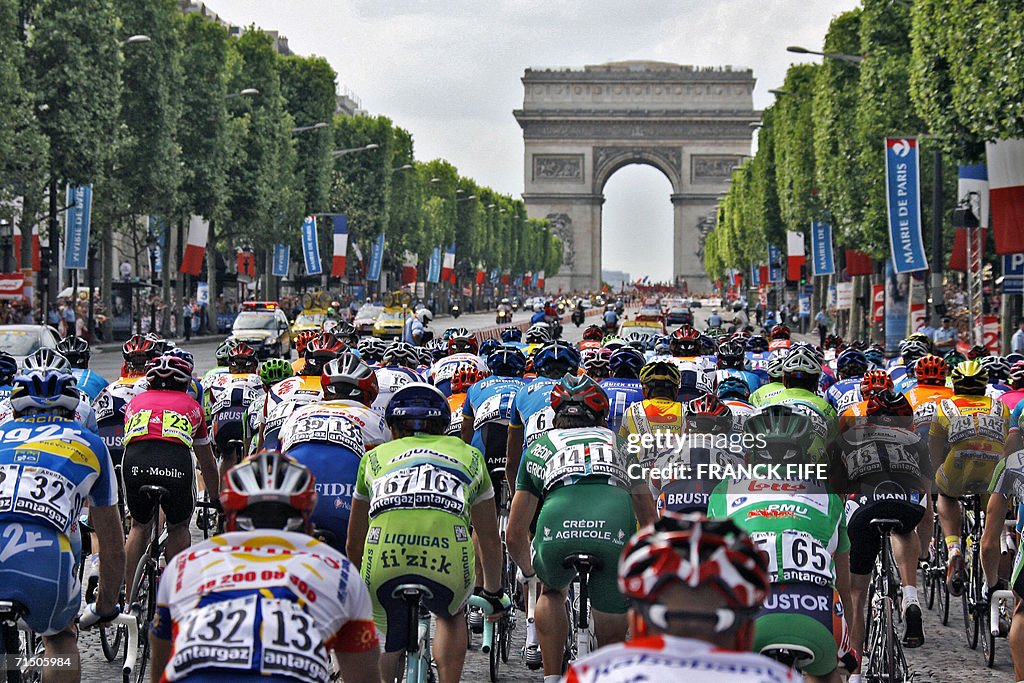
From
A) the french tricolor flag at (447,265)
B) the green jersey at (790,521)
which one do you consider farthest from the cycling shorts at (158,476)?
the french tricolor flag at (447,265)

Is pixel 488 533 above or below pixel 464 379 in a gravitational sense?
below

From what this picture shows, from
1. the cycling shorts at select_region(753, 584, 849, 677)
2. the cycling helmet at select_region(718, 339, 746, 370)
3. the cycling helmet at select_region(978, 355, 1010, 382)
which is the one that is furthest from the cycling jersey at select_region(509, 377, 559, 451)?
the cycling helmet at select_region(718, 339, 746, 370)

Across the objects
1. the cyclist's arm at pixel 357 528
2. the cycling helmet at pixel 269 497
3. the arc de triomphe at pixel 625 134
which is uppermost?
the arc de triomphe at pixel 625 134

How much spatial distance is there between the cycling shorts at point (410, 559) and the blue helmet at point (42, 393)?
5.09 feet

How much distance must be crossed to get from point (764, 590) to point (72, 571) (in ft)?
12.6

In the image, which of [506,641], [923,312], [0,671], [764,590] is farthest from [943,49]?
[764,590]

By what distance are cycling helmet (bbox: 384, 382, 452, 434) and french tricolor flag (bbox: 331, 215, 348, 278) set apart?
57.9 meters

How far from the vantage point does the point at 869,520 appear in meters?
8.05

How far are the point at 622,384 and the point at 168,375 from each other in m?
3.17

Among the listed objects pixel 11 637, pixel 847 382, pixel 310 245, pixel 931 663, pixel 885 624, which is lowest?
pixel 931 663

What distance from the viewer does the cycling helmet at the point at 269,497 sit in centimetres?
471

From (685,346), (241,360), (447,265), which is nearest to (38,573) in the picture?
(241,360)

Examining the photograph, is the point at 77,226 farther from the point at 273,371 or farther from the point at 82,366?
the point at 273,371

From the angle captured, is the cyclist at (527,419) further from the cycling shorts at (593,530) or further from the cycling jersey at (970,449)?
the cycling jersey at (970,449)
